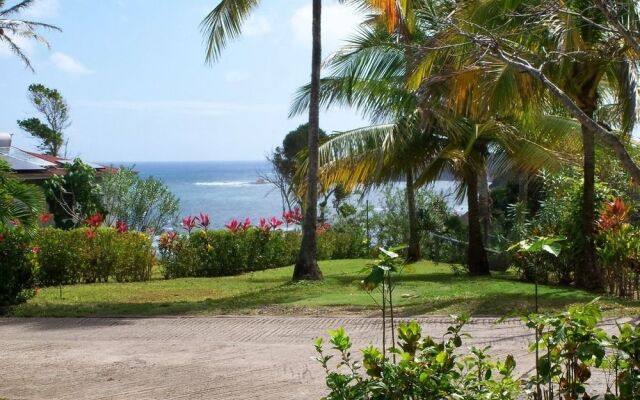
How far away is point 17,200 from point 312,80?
19.8ft

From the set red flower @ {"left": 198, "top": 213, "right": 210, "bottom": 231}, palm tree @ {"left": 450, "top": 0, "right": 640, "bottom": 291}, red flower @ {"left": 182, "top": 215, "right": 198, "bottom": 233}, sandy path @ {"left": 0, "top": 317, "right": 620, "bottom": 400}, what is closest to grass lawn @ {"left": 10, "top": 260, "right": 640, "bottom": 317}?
sandy path @ {"left": 0, "top": 317, "right": 620, "bottom": 400}

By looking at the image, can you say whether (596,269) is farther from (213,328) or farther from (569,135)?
(213,328)

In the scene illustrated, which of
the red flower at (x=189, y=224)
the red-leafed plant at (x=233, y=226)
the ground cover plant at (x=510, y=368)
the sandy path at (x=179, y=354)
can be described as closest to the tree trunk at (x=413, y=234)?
the red-leafed plant at (x=233, y=226)

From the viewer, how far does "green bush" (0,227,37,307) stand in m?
13.2

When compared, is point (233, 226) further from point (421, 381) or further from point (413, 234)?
point (421, 381)

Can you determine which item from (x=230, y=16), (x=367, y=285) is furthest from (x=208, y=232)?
(x=367, y=285)

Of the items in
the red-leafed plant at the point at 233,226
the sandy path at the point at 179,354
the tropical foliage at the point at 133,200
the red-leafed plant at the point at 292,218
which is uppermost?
the tropical foliage at the point at 133,200

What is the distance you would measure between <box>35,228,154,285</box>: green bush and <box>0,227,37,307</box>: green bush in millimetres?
3870

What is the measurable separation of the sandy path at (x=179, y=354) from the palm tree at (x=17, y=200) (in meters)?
1.94

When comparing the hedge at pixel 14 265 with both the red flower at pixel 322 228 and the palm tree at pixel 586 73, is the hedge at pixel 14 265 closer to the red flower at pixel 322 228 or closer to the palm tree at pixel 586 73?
the palm tree at pixel 586 73

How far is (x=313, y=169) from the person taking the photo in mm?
16547

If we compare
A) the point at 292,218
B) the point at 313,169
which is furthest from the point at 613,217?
the point at 292,218

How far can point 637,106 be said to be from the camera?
13422mm

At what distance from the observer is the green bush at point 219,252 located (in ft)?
65.0
